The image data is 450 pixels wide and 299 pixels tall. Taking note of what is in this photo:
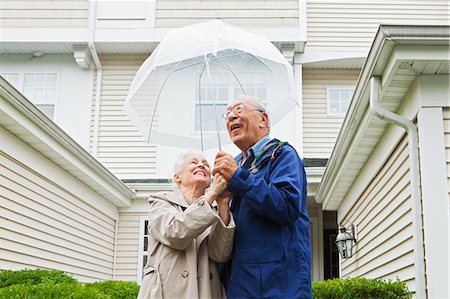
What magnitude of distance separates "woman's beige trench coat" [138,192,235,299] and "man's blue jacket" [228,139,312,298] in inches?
3.5

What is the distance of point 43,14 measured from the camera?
12.0 m

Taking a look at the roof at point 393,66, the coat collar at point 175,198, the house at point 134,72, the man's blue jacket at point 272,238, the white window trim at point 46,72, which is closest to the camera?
the man's blue jacket at point 272,238

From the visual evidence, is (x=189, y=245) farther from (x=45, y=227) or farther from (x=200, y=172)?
(x=45, y=227)

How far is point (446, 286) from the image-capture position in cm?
418

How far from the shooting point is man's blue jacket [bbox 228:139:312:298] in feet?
7.50

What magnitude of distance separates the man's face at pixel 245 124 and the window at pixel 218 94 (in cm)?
109

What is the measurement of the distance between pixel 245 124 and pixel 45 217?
5.39 metres

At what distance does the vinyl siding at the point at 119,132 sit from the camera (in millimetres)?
11945

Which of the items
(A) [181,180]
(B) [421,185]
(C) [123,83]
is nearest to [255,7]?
(C) [123,83]

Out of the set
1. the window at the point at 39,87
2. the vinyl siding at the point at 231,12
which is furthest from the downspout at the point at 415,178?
the window at the point at 39,87

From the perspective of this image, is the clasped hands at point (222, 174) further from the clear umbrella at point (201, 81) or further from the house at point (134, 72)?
the house at point (134, 72)

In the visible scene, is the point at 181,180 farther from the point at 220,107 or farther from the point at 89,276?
the point at 89,276

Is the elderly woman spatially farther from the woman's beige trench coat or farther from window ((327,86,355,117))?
window ((327,86,355,117))

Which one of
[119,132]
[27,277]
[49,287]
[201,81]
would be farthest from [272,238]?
[119,132]
